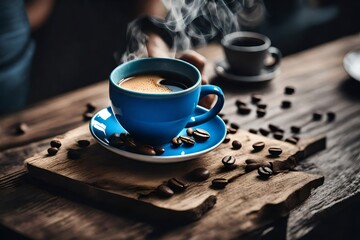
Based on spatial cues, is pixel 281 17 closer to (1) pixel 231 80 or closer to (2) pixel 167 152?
(1) pixel 231 80

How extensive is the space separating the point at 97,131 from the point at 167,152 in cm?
17

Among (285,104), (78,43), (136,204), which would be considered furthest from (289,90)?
(78,43)

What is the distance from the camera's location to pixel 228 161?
3.42 ft

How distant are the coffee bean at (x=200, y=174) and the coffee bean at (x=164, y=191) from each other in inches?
3.0

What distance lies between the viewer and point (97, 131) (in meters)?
1.07

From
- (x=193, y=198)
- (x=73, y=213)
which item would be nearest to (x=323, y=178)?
(x=193, y=198)

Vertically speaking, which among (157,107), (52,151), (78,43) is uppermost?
(157,107)

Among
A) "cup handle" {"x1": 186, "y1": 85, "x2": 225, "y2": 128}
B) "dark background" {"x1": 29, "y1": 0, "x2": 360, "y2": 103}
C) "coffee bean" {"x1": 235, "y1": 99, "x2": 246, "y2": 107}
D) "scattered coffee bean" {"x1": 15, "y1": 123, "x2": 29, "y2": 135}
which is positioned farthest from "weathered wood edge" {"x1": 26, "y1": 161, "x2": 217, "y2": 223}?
"dark background" {"x1": 29, "y1": 0, "x2": 360, "y2": 103}

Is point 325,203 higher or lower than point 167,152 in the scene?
lower

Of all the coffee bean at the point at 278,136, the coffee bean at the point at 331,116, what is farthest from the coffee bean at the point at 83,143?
the coffee bean at the point at 331,116

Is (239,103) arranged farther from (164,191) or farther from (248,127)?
(164,191)

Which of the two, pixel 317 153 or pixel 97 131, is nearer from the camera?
pixel 97 131

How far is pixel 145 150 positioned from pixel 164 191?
108mm

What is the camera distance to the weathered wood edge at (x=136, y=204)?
2.96 feet
